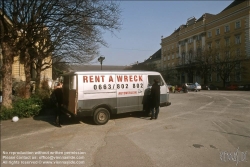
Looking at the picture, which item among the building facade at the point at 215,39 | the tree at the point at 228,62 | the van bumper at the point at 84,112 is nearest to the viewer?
the van bumper at the point at 84,112

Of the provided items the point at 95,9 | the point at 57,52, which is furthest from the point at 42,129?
the point at 57,52

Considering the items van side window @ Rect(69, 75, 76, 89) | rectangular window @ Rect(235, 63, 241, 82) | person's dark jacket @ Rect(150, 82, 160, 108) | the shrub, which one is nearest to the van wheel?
van side window @ Rect(69, 75, 76, 89)

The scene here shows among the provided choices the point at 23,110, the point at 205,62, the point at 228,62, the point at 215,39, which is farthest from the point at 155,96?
the point at 215,39

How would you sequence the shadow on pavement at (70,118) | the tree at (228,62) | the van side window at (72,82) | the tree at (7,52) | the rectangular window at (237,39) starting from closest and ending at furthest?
the van side window at (72,82) → the shadow on pavement at (70,118) → the tree at (7,52) → the tree at (228,62) → the rectangular window at (237,39)

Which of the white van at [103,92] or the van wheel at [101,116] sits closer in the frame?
the white van at [103,92]

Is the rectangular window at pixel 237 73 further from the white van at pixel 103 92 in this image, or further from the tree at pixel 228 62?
the white van at pixel 103 92

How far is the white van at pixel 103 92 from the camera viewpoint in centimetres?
796

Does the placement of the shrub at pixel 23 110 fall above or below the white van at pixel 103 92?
below

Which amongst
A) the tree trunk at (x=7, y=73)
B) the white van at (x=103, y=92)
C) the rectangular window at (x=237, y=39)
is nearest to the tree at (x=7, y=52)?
the tree trunk at (x=7, y=73)

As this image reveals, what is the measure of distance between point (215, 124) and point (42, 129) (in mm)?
6705

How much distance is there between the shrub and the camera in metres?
9.46

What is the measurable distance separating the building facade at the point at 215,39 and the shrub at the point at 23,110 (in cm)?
4622

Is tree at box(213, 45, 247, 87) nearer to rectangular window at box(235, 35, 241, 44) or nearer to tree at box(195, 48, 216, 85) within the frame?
tree at box(195, 48, 216, 85)

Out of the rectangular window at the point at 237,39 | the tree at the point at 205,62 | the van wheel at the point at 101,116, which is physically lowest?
the van wheel at the point at 101,116
